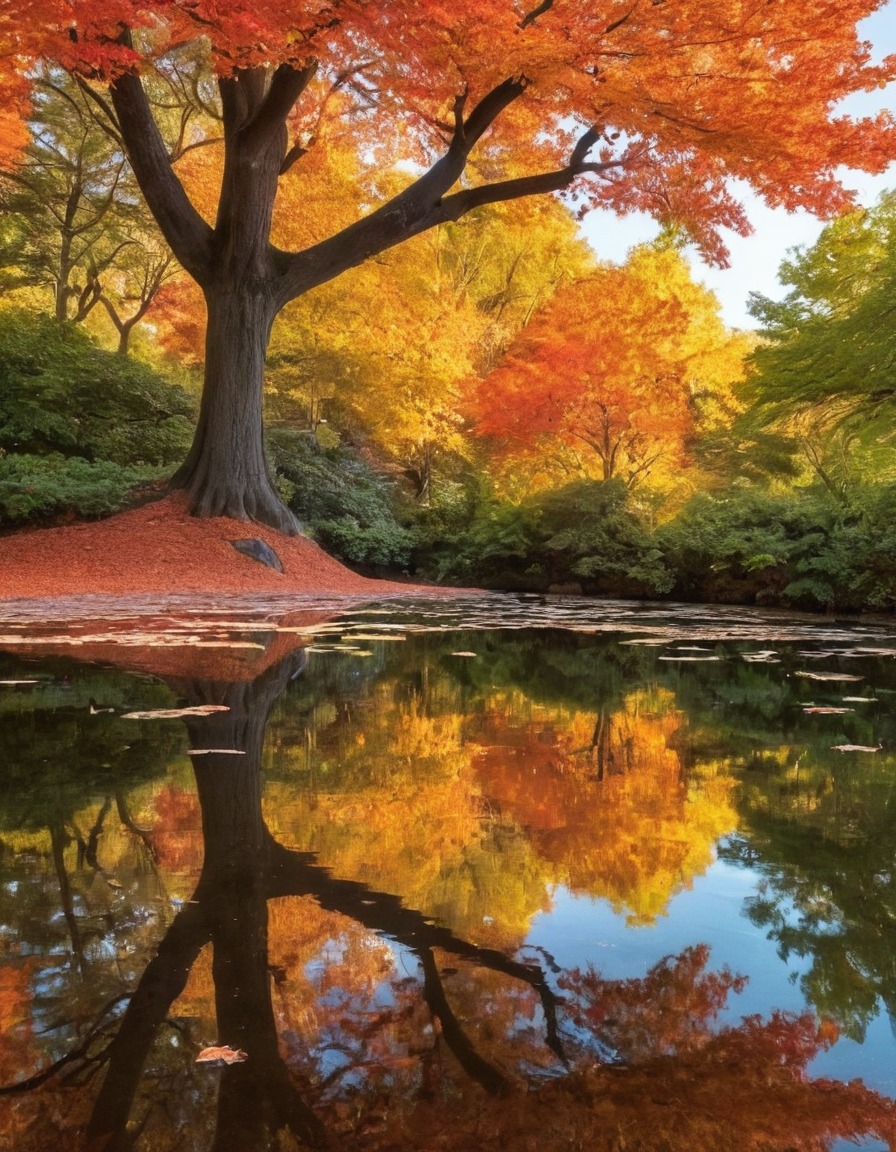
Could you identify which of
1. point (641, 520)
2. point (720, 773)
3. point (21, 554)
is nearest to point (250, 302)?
point (21, 554)

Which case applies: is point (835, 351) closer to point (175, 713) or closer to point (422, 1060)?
point (175, 713)

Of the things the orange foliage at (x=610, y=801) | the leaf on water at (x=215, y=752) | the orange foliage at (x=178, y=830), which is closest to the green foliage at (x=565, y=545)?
the orange foliage at (x=610, y=801)

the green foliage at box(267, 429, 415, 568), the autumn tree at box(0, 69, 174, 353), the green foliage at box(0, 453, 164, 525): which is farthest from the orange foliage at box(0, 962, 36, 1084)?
the autumn tree at box(0, 69, 174, 353)

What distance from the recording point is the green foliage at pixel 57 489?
10.9 meters

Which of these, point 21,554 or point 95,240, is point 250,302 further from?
point 95,240

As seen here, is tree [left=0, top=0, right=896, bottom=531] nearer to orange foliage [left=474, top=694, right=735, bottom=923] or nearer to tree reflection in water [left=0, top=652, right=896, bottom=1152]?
orange foliage [left=474, top=694, right=735, bottom=923]

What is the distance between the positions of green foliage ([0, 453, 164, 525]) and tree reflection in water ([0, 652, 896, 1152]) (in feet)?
35.4

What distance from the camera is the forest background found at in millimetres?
10297

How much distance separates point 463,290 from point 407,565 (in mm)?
10622

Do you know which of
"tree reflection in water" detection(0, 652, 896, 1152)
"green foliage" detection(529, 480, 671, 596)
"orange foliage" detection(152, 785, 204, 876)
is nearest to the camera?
"tree reflection in water" detection(0, 652, 896, 1152)

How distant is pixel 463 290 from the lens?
77.3 ft

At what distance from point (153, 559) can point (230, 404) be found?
7.60ft

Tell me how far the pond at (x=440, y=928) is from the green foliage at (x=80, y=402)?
36.9 ft

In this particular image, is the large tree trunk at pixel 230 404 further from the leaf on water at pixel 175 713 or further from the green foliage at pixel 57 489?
the leaf on water at pixel 175 713
